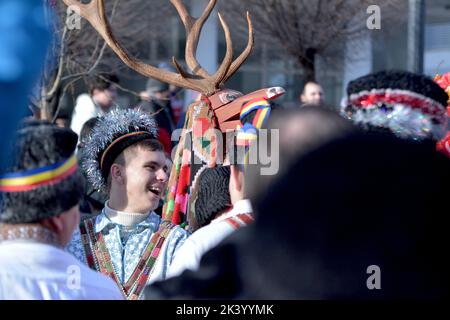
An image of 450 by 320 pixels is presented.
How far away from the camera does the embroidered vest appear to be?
341cm

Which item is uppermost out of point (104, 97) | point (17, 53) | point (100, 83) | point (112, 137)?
point (100, 83)

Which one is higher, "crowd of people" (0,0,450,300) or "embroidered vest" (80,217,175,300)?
"crowd of people" (0,0,450,300)

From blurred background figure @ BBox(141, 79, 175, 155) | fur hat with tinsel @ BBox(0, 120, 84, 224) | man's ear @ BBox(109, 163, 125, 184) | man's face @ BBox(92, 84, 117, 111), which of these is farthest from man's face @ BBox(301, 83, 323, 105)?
fur hat with tinsel @ BBox(0, 120, 84, 224)

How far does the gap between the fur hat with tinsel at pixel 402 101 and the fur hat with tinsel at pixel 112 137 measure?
52.2 inches

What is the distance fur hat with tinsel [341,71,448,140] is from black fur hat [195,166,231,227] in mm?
695

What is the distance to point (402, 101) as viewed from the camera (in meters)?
2.52

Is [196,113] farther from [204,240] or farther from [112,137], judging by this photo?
[204,240]

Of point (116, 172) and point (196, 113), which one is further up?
point (196, 113)

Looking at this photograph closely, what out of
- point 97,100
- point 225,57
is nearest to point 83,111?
point 97,100

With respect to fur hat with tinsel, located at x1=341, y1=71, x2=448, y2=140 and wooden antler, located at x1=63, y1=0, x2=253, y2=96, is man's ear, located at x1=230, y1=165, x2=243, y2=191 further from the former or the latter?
wooden antler, located at x1=63, y1=0, x2=253, y2=96

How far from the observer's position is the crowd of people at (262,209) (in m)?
1.64

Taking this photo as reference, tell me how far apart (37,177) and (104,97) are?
5.62m

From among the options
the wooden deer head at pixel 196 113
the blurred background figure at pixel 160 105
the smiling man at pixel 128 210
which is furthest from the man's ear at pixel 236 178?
the blurred background figure at pixel 160 105

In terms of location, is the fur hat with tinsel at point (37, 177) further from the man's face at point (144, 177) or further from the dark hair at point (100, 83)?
the dark hair at point (100, 83)
